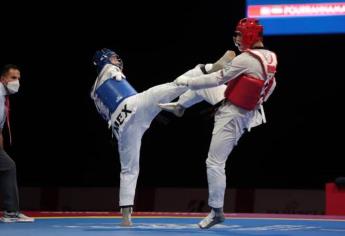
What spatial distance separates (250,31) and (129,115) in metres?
1.20

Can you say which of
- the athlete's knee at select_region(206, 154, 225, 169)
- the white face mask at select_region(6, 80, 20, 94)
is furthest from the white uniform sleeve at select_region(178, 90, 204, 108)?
the white face mask at select_region(6, 80, 20, 94)

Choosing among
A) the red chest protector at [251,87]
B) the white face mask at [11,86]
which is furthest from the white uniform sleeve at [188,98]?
the white face mask at [11,86]

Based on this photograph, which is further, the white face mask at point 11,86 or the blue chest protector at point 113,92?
the white face mask at point 11,86

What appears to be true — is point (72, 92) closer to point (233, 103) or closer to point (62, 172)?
point (62, 172)

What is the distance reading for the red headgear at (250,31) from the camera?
4.89 meters

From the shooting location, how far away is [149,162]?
1063 cm

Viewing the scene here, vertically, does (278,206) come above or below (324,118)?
below

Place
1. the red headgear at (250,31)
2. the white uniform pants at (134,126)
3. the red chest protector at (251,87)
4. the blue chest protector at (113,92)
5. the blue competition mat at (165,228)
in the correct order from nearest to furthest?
the blue competition mat at (165,228), the red chest protector at (251,87), the red headgear at (250,31), the white uniform pants at (134,126), the blue chest protector at (113,92)

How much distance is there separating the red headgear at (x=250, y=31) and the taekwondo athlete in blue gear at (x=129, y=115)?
2.27ft

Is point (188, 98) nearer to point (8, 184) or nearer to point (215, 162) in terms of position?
point (215, 162)

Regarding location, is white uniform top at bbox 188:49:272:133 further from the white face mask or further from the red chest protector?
the white face mask

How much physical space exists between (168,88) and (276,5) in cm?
343

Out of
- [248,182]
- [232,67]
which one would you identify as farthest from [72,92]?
[232,67]

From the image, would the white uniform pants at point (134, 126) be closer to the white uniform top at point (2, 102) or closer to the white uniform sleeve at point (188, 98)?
the white uniform sleeve at point (188, 98)
